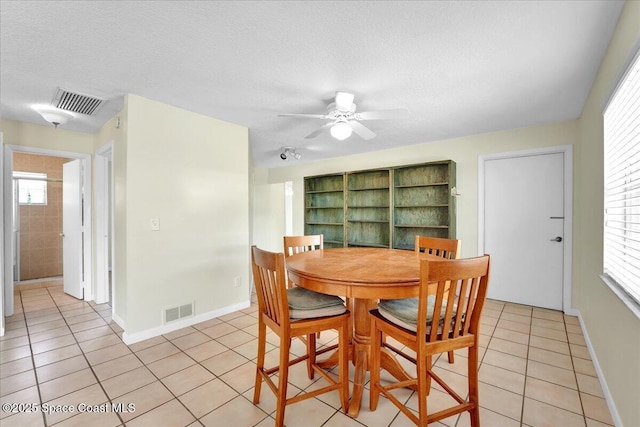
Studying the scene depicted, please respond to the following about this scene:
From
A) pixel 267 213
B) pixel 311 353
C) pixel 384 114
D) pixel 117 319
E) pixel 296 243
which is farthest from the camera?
pixel 267 213

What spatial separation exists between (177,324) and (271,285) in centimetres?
185

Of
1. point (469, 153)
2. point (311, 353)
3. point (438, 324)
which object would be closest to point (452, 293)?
point (438, 324)

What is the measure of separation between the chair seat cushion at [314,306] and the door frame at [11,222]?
342cm

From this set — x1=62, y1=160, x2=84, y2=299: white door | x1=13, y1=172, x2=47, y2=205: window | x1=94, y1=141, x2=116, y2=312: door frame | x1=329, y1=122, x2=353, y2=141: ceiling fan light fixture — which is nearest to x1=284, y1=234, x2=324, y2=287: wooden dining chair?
x1=329, y1=122, x2=353, y2=141: ceiling fan light fixture

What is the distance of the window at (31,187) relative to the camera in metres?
4.48

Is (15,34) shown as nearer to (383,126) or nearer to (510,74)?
(383,126)

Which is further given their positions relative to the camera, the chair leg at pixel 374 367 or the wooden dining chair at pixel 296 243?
the wooden dining chair at pixel 296 243

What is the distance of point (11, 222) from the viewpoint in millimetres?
3127

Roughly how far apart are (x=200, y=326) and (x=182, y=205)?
128 cm

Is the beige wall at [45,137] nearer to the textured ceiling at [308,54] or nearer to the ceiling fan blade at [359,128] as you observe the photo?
the textured ceiling at [308,54]

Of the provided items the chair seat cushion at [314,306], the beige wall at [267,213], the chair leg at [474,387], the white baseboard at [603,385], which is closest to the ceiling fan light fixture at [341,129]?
the chair seat cushion at [314,306]

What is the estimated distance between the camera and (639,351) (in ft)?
4.00

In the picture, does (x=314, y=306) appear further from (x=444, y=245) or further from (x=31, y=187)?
(x=31, y=187)

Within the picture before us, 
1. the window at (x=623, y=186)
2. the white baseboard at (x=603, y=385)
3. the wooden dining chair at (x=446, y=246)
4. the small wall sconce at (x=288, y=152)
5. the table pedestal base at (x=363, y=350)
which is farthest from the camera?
the small wall sconce at (x=288, y=152)
